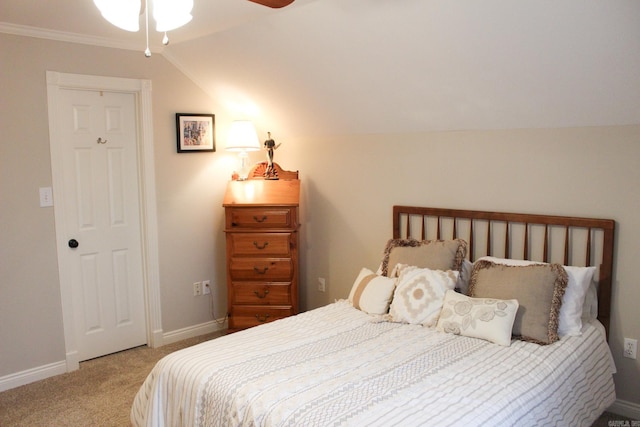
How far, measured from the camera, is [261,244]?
388cm

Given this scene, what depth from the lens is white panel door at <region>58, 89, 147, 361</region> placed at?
3.60m

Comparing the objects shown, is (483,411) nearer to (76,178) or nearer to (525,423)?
(525,423)

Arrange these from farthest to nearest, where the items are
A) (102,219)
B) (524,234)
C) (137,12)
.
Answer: (102,219) < (524,234) < (137,12)

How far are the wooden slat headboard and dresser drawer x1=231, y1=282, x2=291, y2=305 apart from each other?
3.01ft

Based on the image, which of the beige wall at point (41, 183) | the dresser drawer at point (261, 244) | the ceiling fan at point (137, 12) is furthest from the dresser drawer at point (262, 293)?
the ceiling fan at point (137, 12)

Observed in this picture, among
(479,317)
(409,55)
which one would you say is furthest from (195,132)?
(479,317)

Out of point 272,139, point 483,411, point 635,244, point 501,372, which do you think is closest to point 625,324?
point 635,244

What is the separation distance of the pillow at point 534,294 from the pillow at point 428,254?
1.06 ft

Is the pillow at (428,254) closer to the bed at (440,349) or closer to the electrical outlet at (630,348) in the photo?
the bed at (440,349)

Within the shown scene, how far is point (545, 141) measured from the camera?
2.96 m

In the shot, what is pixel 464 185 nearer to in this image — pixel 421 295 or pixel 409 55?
pixel 421 295

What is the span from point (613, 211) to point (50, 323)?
3477 mm

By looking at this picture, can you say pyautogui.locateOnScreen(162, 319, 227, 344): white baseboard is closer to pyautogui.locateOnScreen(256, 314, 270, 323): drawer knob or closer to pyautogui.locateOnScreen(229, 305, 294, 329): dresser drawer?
pyautogui.locateOnScreen(229, 305, 294, 329): dresser drawer

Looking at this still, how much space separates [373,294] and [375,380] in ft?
3.09
